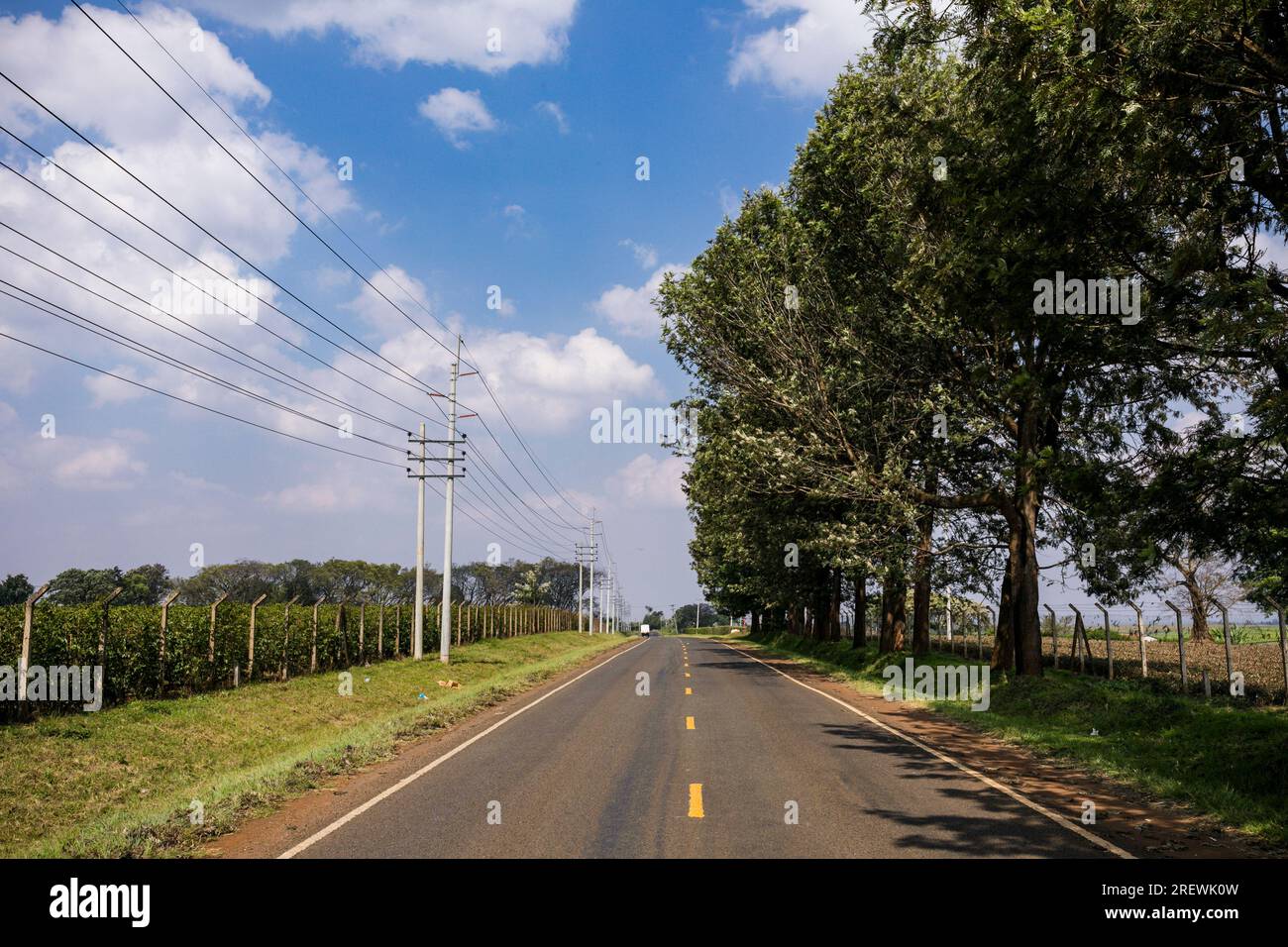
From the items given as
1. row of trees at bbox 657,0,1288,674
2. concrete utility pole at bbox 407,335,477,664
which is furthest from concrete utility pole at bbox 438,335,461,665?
row of trees at bbox 657,0,1288,674

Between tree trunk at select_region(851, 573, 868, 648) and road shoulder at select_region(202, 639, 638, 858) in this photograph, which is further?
tree trunk at select_region(851, 573, 868, 648)

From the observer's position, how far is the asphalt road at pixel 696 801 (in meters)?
7.47

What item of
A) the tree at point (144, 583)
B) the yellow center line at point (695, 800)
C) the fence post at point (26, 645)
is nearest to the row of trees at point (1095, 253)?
the yellow center line at point (695, 800)

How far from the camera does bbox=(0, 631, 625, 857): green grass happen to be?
912cm

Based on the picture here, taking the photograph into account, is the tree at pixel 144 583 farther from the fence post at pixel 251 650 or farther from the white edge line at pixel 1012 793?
the white edge line at pixel 1012 793

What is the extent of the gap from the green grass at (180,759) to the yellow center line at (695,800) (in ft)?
15.0

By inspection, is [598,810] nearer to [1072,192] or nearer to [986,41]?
[1072,192]

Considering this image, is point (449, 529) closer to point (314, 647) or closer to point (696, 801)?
point (314, 647)

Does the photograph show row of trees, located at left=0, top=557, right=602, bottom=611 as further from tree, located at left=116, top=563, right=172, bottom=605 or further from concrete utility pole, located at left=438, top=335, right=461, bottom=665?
concrete utility pole, located at left=438, top=335, right=461, bottom=665

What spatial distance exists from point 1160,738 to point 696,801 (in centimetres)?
823

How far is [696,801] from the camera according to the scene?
934cm

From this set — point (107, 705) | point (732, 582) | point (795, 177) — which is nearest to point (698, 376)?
point (795, 177)

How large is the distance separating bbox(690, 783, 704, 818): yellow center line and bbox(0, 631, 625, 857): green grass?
4.59 metres
